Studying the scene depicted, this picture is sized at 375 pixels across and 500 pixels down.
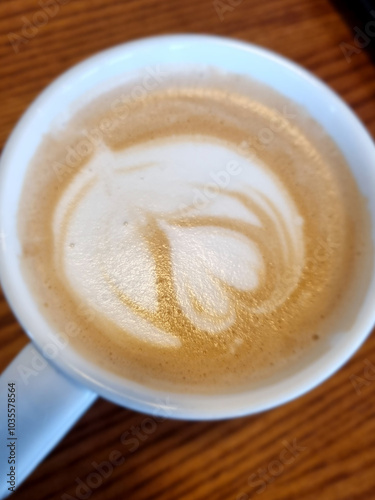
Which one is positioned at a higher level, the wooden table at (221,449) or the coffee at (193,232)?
the coffee at (193,232)

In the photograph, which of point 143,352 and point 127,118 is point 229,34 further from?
point 143,352

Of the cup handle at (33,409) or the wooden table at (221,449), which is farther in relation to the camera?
the wooden table at (221,449)

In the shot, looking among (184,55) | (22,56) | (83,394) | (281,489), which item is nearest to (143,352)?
(83,394)

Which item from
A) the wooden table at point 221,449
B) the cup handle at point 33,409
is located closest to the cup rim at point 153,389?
the cup handle at point 33,409

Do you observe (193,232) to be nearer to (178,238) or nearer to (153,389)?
(178,238)

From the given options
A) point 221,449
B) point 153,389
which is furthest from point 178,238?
point 221,449

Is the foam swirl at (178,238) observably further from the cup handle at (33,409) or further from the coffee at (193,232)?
the cup handle at (33,409)
